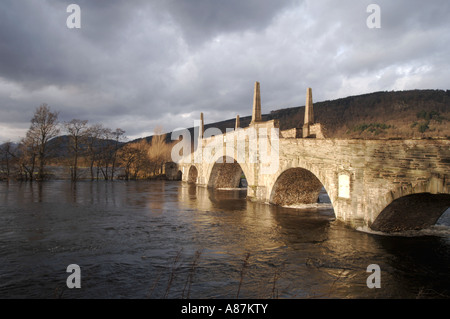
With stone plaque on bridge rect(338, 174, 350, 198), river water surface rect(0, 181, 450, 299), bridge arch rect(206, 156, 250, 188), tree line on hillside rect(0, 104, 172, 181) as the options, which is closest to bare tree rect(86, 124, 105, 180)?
tree line on hillside rect(0, 104, 172, 181)

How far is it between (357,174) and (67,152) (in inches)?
1894

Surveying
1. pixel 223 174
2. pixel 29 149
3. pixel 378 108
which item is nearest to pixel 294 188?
pixel 223 174

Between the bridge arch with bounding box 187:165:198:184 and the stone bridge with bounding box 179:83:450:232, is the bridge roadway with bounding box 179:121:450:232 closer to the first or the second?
the stone bridge with bounding box 179:83:450:232

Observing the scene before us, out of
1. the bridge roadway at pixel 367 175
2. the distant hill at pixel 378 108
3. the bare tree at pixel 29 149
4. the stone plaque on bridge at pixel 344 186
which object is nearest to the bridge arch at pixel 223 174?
the bridge roadway at pixel 367 175

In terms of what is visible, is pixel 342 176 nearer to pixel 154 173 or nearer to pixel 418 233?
pixel 418 233

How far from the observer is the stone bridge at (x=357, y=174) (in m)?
9.96

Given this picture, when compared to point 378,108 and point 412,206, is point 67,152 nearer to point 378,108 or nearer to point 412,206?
point 412,206

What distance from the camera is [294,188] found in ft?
69.4

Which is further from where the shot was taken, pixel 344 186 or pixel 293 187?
pixel 293 187

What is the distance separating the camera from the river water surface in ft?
23.3

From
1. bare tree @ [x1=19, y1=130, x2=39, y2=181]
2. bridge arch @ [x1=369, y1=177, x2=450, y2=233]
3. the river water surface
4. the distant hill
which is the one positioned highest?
the distant hill

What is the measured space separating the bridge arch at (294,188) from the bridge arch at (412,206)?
273 inches

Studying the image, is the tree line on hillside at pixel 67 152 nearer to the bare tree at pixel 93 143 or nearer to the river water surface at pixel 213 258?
the bare tree at pixel 93 143
